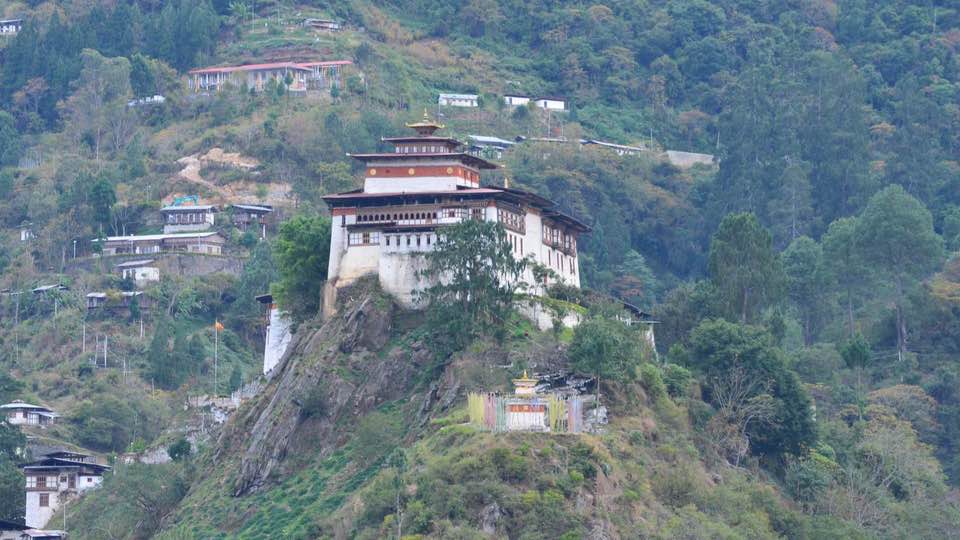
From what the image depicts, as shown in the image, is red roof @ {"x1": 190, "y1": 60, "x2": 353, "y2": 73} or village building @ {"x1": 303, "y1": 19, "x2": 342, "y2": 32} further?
village building @ {"x1": 303, "y1": 19, "x2": 342, "y2": 32}

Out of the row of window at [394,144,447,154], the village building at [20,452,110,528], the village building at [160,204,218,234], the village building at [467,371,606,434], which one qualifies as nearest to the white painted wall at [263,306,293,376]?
the row of window at [394,144,447,154]

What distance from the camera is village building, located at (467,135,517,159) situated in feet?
443

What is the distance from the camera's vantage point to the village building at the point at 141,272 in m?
128

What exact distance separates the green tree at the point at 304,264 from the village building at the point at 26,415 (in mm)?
21449

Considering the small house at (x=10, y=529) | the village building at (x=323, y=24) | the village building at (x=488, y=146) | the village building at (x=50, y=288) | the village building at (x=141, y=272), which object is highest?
the village building at (x=323, y=24)

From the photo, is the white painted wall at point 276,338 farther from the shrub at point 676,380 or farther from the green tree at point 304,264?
the shrub at point 676,380

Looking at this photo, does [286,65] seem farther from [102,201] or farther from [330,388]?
[330,388]

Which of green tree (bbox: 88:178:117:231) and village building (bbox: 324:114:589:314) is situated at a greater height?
green tree (bbox: 88:178:117:231)

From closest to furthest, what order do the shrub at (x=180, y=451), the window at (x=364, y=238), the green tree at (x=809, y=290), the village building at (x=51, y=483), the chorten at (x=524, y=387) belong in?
the chorten at (x=524, y=387) < the window at (x=364, y=238) < the shrub at (x=180, y=451) < the village building at (x=51, y=483) < the green tree at (x=809, y=290)

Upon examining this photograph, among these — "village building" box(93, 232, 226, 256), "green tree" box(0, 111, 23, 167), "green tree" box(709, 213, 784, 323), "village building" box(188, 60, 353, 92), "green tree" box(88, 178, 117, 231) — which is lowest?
"green tree" box(709, 213, 784, 323)

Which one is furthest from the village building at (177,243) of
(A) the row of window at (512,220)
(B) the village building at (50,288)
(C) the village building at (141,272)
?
(A) the row of window at (512,220)

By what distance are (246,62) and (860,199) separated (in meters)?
43.5

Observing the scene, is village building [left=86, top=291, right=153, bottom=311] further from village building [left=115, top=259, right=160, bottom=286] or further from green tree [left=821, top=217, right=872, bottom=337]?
green tree [left=821, top=217, right=872, bottom=337]

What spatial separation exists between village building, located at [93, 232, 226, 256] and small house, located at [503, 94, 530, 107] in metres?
27.6
